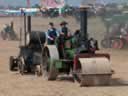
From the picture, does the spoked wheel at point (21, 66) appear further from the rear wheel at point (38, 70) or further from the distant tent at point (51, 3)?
the distant tent at point (51, 3)

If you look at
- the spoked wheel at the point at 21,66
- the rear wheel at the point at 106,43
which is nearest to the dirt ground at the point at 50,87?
the spoked wheel at the point at 21,66

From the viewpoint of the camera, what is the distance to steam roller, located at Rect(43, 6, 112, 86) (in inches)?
538

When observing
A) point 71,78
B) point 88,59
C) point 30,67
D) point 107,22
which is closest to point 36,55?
point 30,67

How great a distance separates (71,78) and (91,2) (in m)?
6.77

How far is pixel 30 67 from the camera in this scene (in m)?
16.9

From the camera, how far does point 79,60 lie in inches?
546

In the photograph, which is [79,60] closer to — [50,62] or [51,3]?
[50,62]

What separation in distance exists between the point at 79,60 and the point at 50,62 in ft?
3.64

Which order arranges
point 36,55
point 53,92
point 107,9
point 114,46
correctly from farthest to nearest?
point 107,9
point 114,46
point 36,55
point 53,92

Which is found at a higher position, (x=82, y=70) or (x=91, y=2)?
(x=91, y=2)

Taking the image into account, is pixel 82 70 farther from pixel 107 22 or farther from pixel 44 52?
pixel 107 22

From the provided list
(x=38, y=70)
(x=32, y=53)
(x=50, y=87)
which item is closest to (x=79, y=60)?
(x=50, y=87)

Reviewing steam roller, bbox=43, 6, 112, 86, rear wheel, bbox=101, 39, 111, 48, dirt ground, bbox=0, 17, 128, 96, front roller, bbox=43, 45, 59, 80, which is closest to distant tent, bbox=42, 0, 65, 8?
dirt ground, bbox=0, 17, 128, 96

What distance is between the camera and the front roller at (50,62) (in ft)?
47.8
